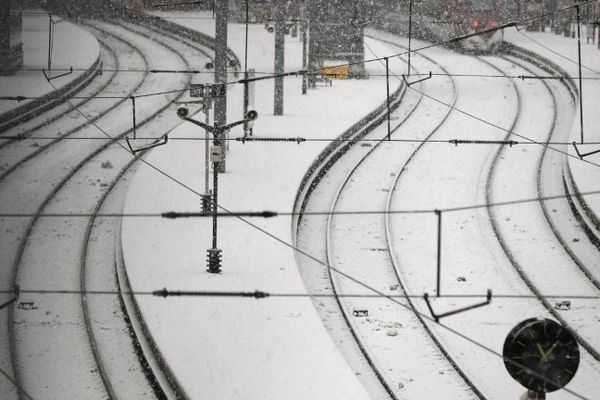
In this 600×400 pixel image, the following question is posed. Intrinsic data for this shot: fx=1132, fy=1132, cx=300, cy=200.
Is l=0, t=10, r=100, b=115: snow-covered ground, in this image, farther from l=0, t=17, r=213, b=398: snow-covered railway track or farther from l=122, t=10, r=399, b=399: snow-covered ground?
l=122, t=10, r=399, b=399: snow-covered ground

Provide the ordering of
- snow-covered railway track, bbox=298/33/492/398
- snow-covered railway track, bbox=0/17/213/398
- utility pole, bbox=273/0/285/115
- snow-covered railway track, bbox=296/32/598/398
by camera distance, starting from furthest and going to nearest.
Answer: utility pole, bbox=273/0/285/115, snow-covered railway track, bbox=296/32/598/398, snow-covered railway track, bbox=298/33/492/398, snow-covered railway track, bbox=0/17/213/398

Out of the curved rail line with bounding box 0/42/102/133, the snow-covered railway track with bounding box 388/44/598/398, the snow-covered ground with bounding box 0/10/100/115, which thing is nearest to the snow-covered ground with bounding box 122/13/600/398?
the snow-covered railway track with bounding box 388/44/598/398

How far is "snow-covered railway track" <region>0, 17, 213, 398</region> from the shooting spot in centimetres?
1467

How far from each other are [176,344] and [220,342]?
0.58 metres

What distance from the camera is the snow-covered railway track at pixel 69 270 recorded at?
578 inches

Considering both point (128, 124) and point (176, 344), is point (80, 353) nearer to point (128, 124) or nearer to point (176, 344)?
point (176, 344)

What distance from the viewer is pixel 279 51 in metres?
27.4

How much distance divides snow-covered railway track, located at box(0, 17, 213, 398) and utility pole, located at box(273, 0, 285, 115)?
297cm

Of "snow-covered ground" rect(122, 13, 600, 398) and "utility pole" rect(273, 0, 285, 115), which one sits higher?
"utility pole" rect(273, 0, 285, 115)

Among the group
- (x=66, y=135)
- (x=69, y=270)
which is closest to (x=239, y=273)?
(x=69, y=270)

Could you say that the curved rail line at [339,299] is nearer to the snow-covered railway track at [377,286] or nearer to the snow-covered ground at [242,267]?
the snow-covered railway track at [377,286]

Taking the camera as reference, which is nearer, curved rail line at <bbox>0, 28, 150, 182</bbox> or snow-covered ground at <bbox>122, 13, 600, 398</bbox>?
snow-covered ground at <bbox>122, 13, 600, 398</bbox>

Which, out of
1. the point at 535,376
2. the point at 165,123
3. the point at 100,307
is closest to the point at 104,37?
the point at 165,123

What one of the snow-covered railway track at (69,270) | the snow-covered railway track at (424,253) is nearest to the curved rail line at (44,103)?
the snow-covered railway track at (69,270)
